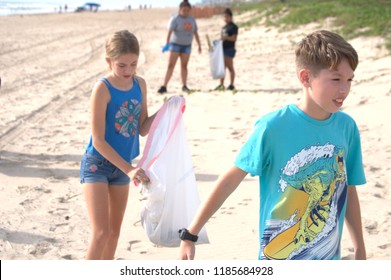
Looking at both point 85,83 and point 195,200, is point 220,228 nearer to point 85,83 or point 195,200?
point 195,200

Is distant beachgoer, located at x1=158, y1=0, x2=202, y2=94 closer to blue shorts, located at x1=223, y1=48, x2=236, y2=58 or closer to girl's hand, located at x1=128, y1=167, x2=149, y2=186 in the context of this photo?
blue shorts, located at x1=223, y1=48, x2=236, y2=58

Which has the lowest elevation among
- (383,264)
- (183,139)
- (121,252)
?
(121,252)

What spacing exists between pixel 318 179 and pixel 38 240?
3.56 meters

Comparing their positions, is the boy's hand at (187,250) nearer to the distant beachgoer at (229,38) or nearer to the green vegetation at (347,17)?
the distant beachgoer at (229,38)

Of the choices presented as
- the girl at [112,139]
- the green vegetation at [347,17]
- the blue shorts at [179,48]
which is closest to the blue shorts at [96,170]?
the girl at [112,139]

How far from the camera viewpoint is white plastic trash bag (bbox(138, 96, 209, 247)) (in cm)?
407

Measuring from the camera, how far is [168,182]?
412cm

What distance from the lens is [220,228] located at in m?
6.14

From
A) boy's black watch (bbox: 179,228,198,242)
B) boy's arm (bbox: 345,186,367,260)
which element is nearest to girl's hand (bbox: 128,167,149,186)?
boy's black watch (bbox: 179,228,198,242)

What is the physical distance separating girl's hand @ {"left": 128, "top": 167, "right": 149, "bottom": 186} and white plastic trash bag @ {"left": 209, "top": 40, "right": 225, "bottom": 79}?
10086mm

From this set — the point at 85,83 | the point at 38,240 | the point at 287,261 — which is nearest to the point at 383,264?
the point at 287,261

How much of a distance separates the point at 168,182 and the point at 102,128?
0.49 metres

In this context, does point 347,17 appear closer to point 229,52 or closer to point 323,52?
point 229,52

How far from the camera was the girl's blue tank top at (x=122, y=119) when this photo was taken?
4098mm
